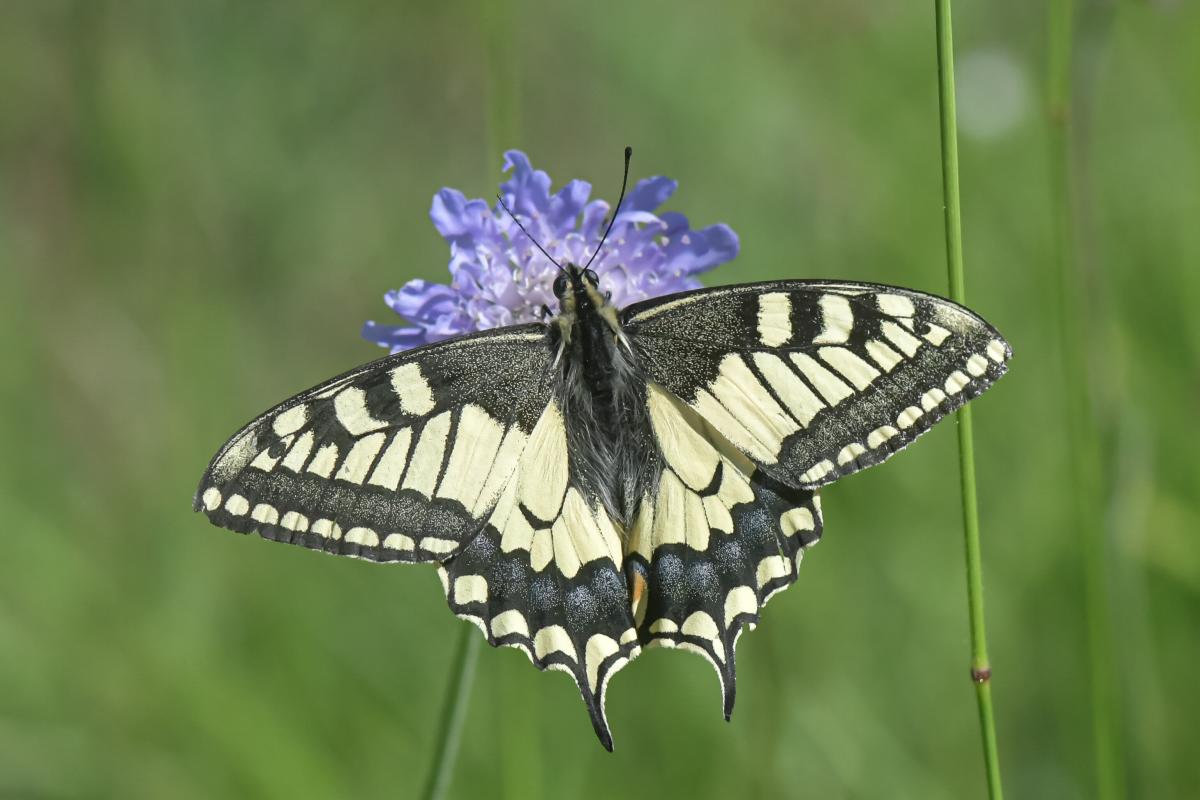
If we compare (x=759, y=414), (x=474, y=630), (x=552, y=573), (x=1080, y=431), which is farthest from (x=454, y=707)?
(x=1080, y=431)

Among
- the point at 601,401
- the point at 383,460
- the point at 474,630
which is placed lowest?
the point at 474,630

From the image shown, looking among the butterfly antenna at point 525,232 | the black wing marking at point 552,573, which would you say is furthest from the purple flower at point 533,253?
the black wing marking at point 552,573

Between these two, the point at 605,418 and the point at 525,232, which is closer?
the point at 605,418

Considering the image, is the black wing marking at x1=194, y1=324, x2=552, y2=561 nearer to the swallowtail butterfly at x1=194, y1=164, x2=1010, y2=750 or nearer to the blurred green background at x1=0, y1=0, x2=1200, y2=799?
the swallowtail butterfly at x1=194, y1=164, x2=1010, y2=750

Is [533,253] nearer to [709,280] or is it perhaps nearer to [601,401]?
[601,401]

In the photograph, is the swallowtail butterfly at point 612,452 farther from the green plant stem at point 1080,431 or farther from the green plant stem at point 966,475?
the green plant stem at point 1080,431

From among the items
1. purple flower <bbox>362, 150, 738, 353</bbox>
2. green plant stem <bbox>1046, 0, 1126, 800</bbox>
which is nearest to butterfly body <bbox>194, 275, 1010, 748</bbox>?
purple flower <bbox>362, 150, 738, 353</bbox>

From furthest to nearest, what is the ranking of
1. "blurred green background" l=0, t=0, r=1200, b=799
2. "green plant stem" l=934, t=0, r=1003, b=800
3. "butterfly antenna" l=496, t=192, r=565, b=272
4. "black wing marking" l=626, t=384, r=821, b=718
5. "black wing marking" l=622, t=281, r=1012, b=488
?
"blurred green background" l=0, t=0, r=1200, b=799 < "butterfly antenna" l=496, t=192, r=565, b=272 < "black wing marking" l=626, t=384, r=821, b=718 < "black wing marking" l=622, t=281, r=1012, b=488 < "green plant stem" l=934, t=0, r=1003, b=800

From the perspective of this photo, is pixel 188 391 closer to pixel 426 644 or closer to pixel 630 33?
pixel 426 644
